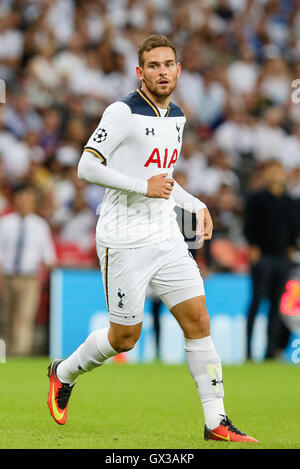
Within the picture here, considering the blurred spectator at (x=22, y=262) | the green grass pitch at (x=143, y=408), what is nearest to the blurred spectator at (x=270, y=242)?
the green grass pitch at (x=143, y=408)

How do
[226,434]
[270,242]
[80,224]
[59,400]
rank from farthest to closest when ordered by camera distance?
[80,224] → [270,242] → [59,400] → [226,434]

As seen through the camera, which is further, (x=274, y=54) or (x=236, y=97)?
(x=274, y=54)

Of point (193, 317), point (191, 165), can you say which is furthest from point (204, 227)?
point (191, 165)

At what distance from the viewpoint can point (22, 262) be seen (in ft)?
41.0

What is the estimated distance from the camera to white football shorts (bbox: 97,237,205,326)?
5621 millimetres

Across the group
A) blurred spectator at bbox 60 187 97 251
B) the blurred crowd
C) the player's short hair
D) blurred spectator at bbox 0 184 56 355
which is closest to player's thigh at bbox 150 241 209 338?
the player's short hair

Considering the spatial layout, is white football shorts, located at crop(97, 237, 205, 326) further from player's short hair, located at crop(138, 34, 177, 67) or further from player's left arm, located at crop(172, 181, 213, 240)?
player's short hair, located at crop(138, 34, 177, 67)

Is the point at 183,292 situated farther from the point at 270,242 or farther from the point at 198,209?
the point at 270,242

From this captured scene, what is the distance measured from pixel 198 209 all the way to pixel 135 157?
0.58 meters

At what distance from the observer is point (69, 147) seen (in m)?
14.3

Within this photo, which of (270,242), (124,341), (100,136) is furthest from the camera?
(270,242)

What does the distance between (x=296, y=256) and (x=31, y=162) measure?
4.10 m
